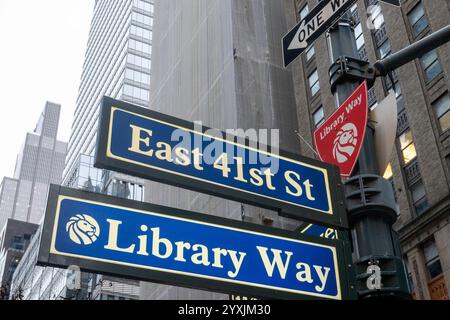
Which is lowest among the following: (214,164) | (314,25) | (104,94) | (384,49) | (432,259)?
(214,164)

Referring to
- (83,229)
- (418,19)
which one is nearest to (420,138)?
(418,19)

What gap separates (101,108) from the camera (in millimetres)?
5117

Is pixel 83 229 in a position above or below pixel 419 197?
below

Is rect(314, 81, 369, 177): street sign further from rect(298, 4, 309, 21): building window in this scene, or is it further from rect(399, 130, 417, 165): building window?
rect(298, 4, 309, 21): building window

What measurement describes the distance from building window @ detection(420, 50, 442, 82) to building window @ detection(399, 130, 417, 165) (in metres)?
2.85

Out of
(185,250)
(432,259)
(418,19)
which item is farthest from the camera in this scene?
(418,19)

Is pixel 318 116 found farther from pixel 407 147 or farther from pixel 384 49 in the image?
pixel 407 147

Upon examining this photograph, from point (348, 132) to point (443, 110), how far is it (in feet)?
83.7

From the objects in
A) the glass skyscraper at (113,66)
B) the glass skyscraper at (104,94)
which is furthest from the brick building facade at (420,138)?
the glass skyscraper at (113,66)

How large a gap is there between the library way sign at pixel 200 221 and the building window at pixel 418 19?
28.8 m

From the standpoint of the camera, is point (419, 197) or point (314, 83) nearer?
point (419, 197)

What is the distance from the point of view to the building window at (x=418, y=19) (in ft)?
106

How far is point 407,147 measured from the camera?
101 ft

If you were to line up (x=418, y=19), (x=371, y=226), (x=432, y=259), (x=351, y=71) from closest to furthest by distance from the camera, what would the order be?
1. (x=371, y=226)
2. (x=351, y=71)
3. (x=432, y=259)
4. (x=418, y=19)
